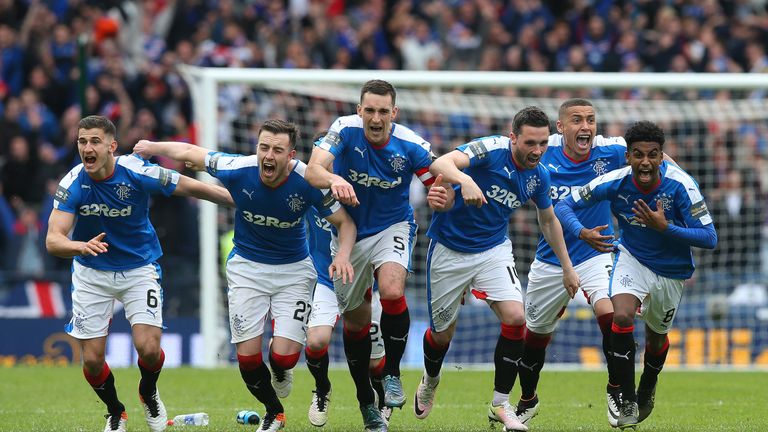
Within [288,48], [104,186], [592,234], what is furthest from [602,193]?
A: [288,48]

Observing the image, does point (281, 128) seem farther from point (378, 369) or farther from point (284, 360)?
point (378, 369)

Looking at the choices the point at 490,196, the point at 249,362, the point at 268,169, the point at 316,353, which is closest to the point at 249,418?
the point at 316,353

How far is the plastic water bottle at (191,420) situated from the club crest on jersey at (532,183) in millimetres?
3438

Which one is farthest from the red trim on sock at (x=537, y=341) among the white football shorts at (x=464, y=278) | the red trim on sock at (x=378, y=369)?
the red trim on sock at (x=378, y=369)

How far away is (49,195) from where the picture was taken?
1873 centimetres

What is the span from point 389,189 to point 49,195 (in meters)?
9.72

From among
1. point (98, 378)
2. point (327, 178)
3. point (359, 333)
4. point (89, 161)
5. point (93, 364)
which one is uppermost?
point (89, 161)

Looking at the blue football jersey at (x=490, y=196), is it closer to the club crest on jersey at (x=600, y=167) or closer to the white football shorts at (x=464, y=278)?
the white football shorts at (x=464, y=278)

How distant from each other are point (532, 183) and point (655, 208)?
1.03 m

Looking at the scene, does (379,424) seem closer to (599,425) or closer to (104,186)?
(599,425)

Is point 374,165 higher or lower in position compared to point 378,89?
lower

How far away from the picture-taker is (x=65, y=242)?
9469 mm

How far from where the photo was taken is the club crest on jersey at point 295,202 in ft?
33.1

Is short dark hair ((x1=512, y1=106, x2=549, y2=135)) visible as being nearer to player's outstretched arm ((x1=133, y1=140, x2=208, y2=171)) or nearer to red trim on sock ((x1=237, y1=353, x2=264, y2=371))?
player's outstretched arm ((x1=133, y1=140, x2=208, y2=171))
